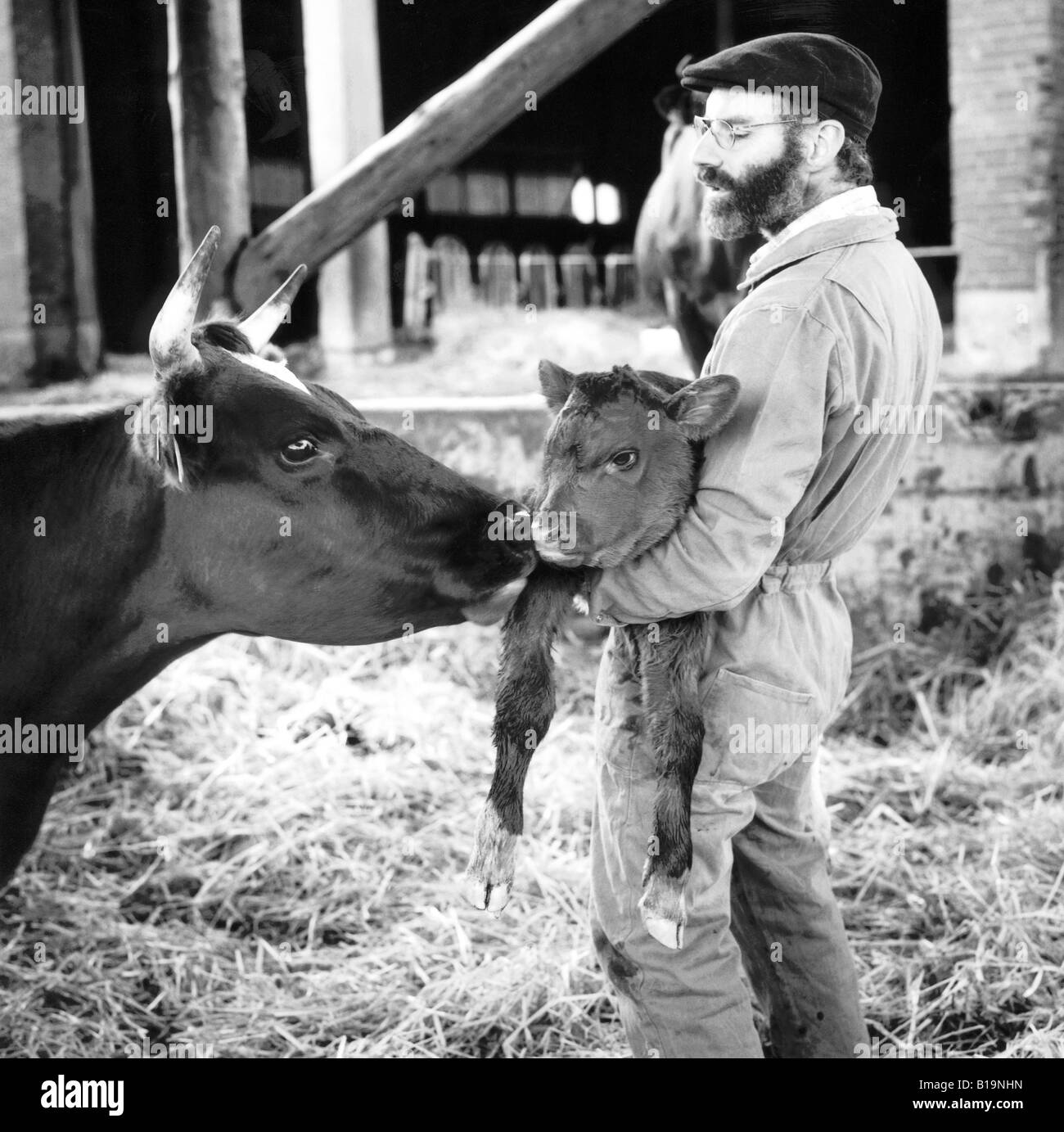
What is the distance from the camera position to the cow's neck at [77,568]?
2408mm

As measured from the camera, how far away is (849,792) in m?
4.55

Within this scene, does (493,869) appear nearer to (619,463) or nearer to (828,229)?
(619,463)

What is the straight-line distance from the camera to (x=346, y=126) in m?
6.91

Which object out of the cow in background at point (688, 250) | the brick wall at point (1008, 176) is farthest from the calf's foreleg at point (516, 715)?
the brick wall at point (1008, 176)

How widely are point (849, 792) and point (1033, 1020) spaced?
1412 millimetres

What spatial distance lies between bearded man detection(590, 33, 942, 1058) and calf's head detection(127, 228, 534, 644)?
0.31 metres

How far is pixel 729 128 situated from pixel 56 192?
4.10 meters

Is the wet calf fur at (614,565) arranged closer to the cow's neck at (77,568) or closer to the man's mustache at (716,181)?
the man's mustache at (716,181)

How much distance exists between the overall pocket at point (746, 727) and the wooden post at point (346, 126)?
4710 mm

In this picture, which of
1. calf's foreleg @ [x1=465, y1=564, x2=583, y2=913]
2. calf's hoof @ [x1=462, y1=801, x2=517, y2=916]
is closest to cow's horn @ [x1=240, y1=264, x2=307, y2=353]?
calf's foreleg @ [x1=465, y1=564, x2=583, y2=913]

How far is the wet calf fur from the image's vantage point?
2.18 meters

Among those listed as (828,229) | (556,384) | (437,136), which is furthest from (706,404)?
(437,136)
